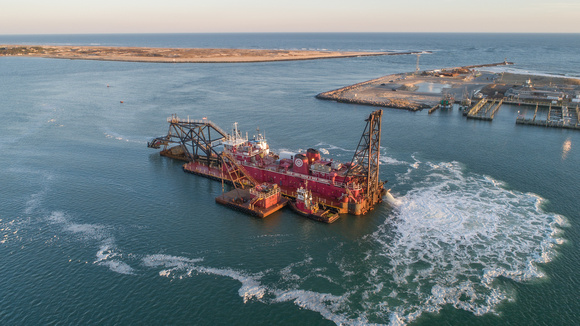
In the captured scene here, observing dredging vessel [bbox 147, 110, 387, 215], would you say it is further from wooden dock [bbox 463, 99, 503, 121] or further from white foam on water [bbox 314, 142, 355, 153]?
wooden dock [bbox 463, 99, 503, 121]

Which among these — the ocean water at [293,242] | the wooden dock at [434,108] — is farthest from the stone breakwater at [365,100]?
the ocean water at [293,242]

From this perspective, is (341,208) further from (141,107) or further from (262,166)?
(141,107)

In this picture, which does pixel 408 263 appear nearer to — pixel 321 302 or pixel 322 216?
pixel 321 302

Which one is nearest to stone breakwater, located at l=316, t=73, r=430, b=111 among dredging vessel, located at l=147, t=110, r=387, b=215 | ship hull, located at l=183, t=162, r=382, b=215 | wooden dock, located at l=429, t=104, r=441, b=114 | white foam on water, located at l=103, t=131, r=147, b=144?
wooden dock, located at l=429, t=104, r=441, b=114

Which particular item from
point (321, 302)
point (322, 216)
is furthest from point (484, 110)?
point (321, 302)

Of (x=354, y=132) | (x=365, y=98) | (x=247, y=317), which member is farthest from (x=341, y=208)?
(x=365, y=98)
